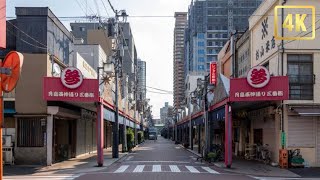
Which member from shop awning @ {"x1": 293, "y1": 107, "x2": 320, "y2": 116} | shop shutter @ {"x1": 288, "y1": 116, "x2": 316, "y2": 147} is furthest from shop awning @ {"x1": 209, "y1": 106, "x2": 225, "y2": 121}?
shop awning @ {"x1": 293, "y1": 107, "x2": 320, "y2": 116}

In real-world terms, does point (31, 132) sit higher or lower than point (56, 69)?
lower

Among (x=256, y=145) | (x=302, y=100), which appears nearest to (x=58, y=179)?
(x=302, y=100)

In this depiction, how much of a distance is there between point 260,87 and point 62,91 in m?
10.8

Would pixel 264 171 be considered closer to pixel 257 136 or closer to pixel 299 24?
pixel 299 24

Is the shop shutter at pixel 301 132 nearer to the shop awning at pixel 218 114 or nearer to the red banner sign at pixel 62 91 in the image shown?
the shop awning at pixel 218 114

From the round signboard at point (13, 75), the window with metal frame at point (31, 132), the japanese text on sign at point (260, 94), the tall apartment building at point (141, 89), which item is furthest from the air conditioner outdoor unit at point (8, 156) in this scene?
the tall apartment building at point (141, 89)

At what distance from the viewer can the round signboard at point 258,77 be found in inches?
1047

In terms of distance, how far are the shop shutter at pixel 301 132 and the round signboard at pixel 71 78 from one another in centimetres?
1207

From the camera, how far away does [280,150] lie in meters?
27.5

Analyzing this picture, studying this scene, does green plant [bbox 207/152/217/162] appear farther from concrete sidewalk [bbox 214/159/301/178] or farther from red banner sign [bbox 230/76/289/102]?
red banner sign [bbox 230/76/289/102]

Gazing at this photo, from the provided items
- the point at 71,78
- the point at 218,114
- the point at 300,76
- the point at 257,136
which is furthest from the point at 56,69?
the point at 257,136

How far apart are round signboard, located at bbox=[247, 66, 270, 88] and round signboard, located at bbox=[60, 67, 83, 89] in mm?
9345

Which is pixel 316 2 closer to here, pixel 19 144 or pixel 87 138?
pixel 19 144

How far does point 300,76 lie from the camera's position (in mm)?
28484
